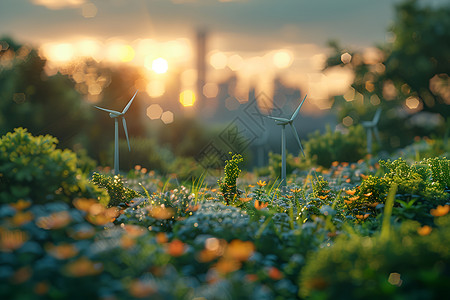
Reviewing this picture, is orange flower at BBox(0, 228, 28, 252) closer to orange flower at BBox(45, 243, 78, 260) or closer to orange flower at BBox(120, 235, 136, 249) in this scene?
orange flower at BBox(45, 243, 78, 260)

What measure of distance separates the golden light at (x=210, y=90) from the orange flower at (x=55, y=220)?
306 ft

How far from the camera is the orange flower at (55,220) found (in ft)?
14.8

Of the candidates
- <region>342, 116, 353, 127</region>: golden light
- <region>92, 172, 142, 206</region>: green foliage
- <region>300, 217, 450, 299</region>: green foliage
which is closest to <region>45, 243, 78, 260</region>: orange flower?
<region>300, 217, 450, 299</region>: green foliage

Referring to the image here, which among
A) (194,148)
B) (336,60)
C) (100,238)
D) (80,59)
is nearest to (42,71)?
(80,59)

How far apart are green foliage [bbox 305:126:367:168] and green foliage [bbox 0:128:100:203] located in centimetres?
1295

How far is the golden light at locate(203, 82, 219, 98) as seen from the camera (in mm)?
98238

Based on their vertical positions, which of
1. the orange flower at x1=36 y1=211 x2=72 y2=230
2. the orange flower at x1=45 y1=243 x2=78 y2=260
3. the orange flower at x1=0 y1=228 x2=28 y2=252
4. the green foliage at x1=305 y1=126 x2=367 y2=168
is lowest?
the green foliage at x1=305 y1=126 x2=367 y2=168

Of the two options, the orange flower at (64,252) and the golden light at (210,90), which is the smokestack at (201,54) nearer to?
the golden light at (210,90)

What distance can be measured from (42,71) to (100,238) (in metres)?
24.4

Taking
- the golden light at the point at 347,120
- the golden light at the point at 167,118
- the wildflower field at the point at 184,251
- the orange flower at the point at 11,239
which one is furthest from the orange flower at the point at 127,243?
the golden light at the point at 167,118

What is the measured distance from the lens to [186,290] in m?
4.14

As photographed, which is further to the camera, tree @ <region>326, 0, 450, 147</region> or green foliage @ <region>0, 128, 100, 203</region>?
tree @ <region>326, 0, 450, 147</region>

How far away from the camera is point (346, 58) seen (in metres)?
26.5

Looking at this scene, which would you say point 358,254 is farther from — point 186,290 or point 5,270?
point 5,270
